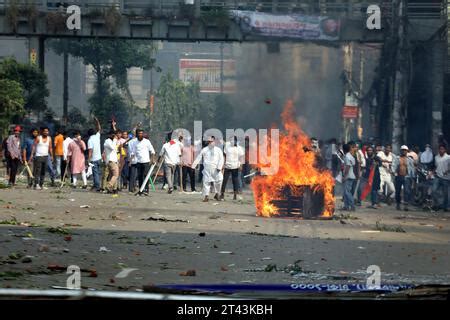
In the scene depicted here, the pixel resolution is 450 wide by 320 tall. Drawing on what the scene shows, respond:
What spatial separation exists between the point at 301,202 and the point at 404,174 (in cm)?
736

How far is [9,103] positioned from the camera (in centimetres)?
3812

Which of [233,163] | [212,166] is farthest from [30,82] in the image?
[212,166]

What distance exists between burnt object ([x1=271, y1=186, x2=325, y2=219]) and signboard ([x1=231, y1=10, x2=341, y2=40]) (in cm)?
2247

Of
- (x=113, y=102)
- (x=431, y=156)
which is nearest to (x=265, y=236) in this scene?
(x=431, y=156)

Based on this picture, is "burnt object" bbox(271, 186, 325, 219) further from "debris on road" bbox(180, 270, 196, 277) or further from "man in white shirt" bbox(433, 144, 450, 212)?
"debris on road" bbox(180, 270, 196, 277)

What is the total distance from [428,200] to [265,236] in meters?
12.6

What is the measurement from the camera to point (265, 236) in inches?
635

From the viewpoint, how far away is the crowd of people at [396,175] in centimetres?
2556

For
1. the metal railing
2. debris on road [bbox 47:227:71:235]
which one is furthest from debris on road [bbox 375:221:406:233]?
the metal railing

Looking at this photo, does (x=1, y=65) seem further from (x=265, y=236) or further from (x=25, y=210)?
(x=265, y=236)

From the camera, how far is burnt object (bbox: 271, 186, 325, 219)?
20.2 m

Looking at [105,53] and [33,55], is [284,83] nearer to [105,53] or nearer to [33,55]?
[33,55]

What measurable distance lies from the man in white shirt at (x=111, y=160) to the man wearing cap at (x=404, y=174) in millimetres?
7215
